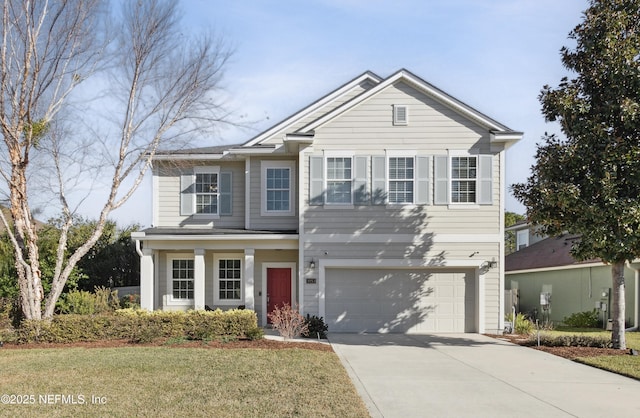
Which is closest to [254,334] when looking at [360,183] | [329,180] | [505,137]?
[329,180]

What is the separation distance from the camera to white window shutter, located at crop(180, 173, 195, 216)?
20484mm

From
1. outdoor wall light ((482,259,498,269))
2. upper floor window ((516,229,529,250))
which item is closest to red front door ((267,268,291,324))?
outdoor wall light ((482,259,498,269))

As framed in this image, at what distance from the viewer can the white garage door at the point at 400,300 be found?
61.7 feet

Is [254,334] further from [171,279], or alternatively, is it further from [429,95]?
[429,95]

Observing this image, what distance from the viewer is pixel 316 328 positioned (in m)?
17.6

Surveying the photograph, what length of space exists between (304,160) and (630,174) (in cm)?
887

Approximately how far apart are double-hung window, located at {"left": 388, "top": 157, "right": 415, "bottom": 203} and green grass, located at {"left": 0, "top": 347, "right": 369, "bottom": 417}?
6.47 metres

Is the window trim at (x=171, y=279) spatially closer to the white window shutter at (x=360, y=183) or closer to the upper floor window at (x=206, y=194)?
the upper floor window at (x=206, y=194)

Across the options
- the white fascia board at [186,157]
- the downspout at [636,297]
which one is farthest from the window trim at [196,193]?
the downspout at [636,297]

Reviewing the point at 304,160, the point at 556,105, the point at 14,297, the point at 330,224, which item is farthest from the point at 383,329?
the point at 14,297

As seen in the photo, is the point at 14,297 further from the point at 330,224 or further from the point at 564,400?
the point at 564,400

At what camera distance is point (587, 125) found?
47.3ft

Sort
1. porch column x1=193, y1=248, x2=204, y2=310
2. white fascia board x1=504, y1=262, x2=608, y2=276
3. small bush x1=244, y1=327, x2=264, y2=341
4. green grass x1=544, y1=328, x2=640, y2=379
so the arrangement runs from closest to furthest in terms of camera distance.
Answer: green grass x1=544, y1=328, x2=640, y2=379, small bush x1=244, y1=327, x2=264, y2=341, porch column x1=193, y1=248, x2=204, y2=310, white fascia board x1=504, y1=262, x2=608, y2=276

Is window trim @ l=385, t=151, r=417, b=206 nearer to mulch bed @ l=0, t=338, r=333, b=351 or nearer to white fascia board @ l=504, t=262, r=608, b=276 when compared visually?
mulch bed @ l=0, t=338, r=333, b=351
